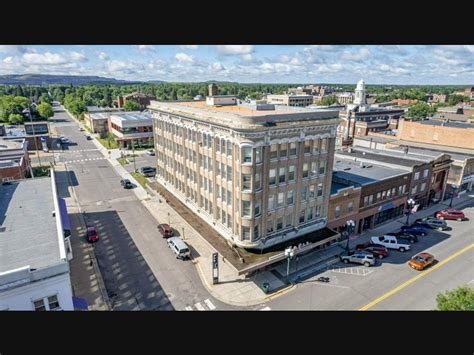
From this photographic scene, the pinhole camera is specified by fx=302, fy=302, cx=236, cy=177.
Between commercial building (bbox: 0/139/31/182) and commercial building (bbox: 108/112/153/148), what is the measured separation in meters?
32.1

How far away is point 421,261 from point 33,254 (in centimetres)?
3980

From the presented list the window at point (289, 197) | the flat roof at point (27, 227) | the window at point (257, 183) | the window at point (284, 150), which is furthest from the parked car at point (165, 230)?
the window at point (284, 150)

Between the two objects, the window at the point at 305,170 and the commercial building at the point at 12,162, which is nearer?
the window at the point at 305,170

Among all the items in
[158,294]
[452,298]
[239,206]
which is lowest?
[158,294]

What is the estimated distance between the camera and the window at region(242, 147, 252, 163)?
30.6m

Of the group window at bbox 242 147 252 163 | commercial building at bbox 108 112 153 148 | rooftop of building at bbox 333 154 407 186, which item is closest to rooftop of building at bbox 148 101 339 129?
window at bbox 242 147 252 163

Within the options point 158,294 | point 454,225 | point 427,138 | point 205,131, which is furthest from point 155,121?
point 427,138

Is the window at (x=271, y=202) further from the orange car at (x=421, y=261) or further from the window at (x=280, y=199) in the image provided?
the orange car at (x=421, y=261)

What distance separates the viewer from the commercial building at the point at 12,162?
52.8m

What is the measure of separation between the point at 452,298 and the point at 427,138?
225ft

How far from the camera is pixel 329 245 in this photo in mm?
40719

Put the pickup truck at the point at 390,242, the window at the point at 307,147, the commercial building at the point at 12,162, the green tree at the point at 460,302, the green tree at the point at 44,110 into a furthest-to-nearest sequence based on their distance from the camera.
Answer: the green tree at the point at 44,110 < the commercial building at the point at 12,162 < the pickup truck at the point at 390,242 < the window at the point at 307,147 < the green tree at the point at 460,302

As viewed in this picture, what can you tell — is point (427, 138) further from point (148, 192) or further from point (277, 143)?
point (148, 192)

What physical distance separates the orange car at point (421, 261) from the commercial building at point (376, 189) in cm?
910
